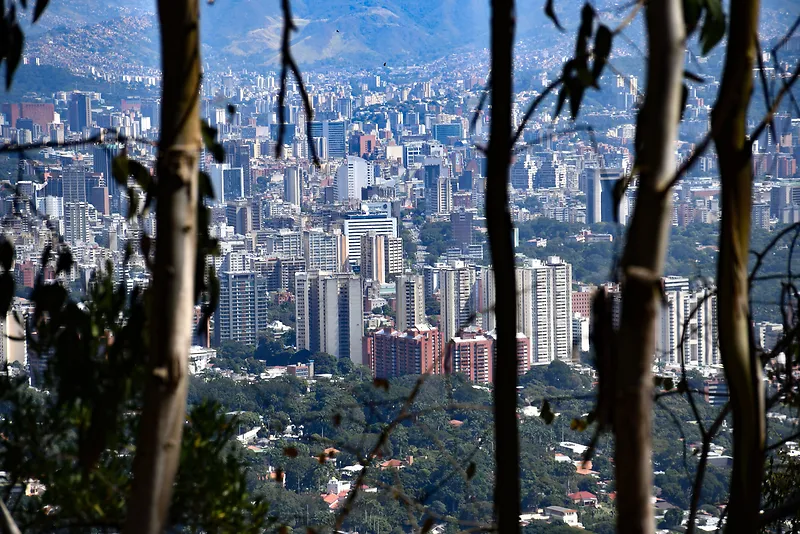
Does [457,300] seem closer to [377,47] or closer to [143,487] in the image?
[143,487]

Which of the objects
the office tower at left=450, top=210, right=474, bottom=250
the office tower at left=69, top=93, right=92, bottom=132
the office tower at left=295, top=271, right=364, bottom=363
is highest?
the office tower at left=69, top=93, right=92, bottom=132

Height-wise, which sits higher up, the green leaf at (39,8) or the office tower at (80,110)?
the office tower at (80,110)

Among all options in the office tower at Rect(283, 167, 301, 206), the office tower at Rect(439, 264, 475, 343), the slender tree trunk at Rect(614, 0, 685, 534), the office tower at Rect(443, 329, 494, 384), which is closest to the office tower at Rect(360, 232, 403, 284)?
the office tower at Rect(439, 264, 475, 343)

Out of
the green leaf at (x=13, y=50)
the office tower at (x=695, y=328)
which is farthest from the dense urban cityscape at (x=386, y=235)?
the green leaf at (x=13, y=50)

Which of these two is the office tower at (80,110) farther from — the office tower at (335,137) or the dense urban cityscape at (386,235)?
the office tower at (335,137)

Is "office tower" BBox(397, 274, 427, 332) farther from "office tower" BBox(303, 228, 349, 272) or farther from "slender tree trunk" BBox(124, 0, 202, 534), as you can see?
"slender tree trunk" BBox(124, 0, 202, 534)

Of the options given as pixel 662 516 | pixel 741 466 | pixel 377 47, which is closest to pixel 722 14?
pixel 741 466

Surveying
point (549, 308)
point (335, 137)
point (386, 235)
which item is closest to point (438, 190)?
point (386, 235)
